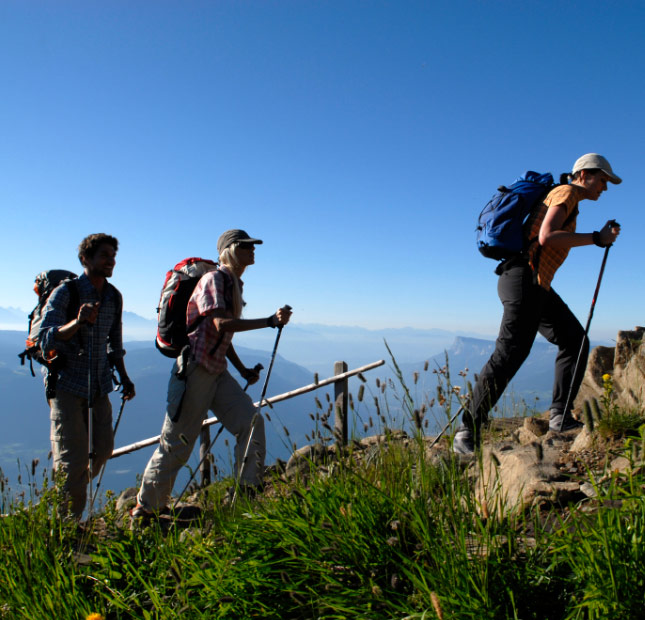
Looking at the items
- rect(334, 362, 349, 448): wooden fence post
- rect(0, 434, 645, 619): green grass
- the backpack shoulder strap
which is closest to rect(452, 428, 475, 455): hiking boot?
rect(0, 434, 645, 619): green grass

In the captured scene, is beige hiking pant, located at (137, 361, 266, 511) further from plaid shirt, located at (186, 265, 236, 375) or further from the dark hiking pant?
the dark hiking pant

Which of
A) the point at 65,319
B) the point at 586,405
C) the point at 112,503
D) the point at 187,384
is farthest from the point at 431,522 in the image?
the point at 65,319

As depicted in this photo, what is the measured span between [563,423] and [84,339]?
3587 mm

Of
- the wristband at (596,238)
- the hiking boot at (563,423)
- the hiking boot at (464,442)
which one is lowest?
the hiking boot at (464,442)

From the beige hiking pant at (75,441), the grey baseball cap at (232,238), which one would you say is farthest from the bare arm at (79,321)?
the grey baseball cap at (232,238)

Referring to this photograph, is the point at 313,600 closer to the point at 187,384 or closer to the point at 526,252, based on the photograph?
the point at 187,384

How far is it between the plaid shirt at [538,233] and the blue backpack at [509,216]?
0.24ft

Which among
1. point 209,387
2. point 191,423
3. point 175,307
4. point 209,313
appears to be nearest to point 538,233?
point 209,313

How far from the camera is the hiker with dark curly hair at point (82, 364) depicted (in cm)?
365

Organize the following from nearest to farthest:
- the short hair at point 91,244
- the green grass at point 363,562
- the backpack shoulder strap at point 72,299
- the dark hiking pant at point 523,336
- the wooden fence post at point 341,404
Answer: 1. the green grass at point 363,562
2. the dark hiking pant at point 523,336
3. the backpack shoulder strap at point 72,299
4. the short hair at point 91,244
5. the wooden fence post at point 341,404

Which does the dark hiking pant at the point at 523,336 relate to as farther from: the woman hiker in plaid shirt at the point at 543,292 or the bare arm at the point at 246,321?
the bare arm at the point at 246,321

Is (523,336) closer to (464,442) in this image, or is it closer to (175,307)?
(464,442)

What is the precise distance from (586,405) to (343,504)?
3.38 ft

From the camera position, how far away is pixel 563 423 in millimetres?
3902
